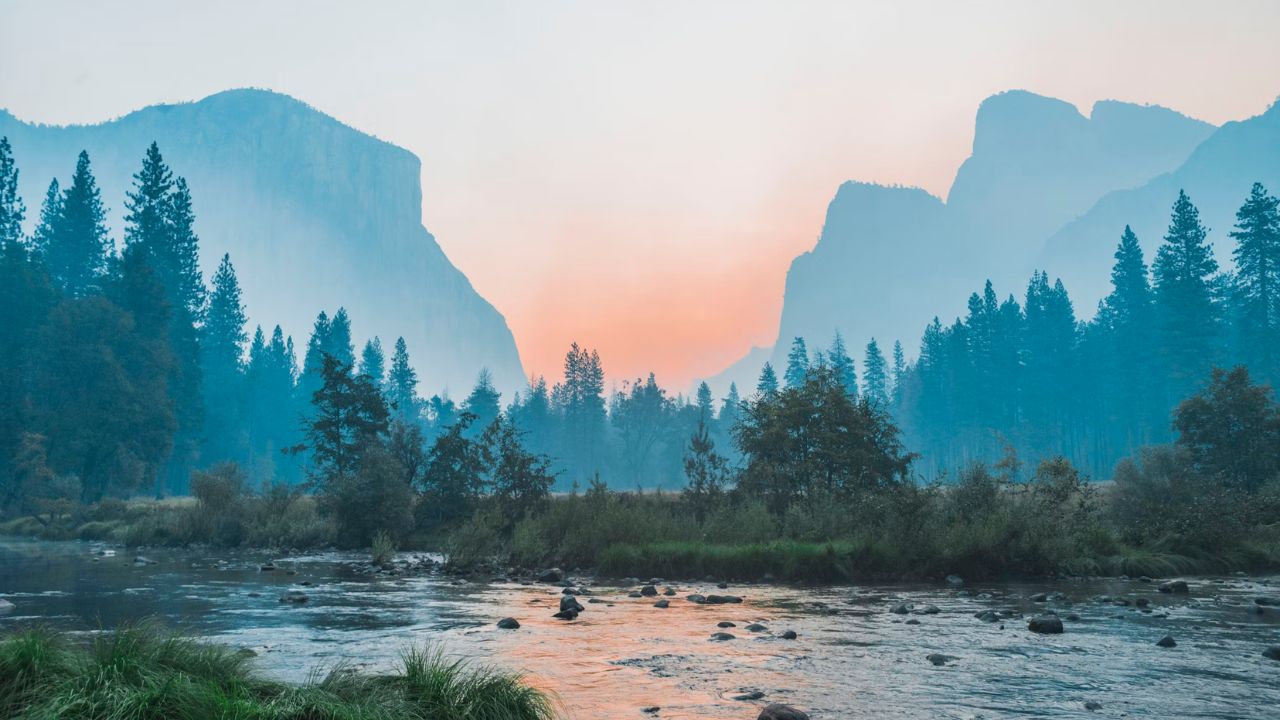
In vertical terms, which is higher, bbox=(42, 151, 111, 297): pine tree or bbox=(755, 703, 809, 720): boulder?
bbox=(42, 151, 111, 297): pine tree

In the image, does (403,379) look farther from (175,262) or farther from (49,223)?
(49,223)

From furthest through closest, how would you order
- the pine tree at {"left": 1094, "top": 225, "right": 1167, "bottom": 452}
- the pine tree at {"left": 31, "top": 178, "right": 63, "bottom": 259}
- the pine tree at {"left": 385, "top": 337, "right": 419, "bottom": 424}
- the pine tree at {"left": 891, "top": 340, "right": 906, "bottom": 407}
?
the pine tree at {"left": 891, "top": 340, "right": 906, "bottom": 407} < the pine tree at {"left": 385, "top": 337, "right": 419, "bottom": 424} < the pine tree at {"left": 1094, "top": 225, "right": 1167, "bottom": 452} < the pine tree at {"left": 31, "top": 178, "right": 63, "bottom": 259}

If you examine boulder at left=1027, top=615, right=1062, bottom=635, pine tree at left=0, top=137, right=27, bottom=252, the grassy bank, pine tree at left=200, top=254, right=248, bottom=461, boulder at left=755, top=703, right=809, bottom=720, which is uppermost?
pine tree at left=0, top=137, right=27, bottom=252

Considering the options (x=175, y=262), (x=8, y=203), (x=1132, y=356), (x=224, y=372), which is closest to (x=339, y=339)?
(x=224, y=372)

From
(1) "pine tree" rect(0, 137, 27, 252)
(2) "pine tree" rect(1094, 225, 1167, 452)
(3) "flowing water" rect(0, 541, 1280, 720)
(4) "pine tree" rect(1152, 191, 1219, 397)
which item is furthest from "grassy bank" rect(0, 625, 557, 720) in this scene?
(2) "pine tree" rect(1094, 225, 1167, 452)

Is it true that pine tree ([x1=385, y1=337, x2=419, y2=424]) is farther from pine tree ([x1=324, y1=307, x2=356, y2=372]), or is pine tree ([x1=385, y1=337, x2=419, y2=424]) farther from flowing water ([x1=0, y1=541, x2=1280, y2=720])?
flowing water ([x1=0, y1=541, x2=1280, y2=720])

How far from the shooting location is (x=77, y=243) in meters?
69.1

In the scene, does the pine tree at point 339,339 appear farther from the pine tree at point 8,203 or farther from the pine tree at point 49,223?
the pine tree at point 8,203

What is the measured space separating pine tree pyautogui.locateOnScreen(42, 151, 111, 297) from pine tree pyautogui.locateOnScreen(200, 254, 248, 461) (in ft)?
50.6

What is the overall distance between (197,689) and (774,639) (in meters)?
8.50

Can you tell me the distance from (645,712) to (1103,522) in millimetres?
21188

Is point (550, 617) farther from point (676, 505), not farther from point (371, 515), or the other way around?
point (371, 515)

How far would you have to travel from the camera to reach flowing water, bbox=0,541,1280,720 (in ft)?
28.2

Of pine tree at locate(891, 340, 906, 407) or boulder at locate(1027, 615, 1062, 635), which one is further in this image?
pine tree at locate(891, 340, 906, 407)
